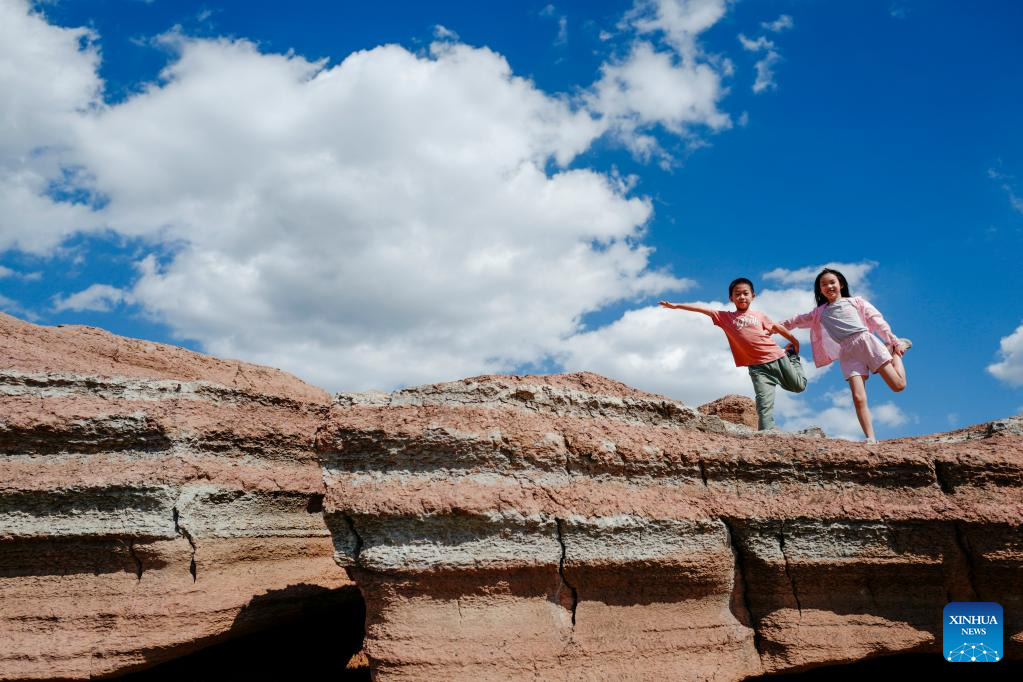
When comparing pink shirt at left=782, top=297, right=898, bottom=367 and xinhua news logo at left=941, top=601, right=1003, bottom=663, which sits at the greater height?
pink shirt at left=782, top=297, right=898, bottom=367

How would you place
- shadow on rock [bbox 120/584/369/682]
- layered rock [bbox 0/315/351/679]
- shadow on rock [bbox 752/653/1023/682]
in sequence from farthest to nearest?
shadow on rock [bbox 752/653/1023/682] → shadow on rock [bbox 120/584/369/682] → layered rock [bbox 0/315/351/679]

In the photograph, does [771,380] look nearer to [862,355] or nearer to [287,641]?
[862,355]

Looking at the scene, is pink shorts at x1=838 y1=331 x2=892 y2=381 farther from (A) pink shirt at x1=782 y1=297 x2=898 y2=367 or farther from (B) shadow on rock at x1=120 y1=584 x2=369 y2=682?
(B) shadow on rock at x1=120 y1=584 x2=369 y2=682

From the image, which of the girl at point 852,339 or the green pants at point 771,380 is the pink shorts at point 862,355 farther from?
the green pants at point 771,380

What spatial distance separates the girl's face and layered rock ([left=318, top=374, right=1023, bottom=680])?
6.01 feet

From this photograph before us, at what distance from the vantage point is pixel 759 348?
22.0 ft

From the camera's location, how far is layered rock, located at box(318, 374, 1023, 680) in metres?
4.46

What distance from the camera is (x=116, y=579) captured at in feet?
17.3

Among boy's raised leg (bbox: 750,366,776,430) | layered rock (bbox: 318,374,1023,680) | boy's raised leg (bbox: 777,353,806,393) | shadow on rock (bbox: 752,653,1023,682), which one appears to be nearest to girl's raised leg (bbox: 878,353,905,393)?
boy's raised leg (bbox: 777,353,806,393)

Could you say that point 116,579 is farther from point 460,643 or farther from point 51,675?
point 460,643

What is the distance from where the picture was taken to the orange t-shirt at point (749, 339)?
22.0 feet

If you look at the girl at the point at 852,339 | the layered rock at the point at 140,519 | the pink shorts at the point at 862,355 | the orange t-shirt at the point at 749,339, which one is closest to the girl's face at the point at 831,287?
the girl at the point at 852,339

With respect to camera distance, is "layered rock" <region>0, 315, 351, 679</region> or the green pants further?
the green pants

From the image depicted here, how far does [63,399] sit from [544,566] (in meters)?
3.84
